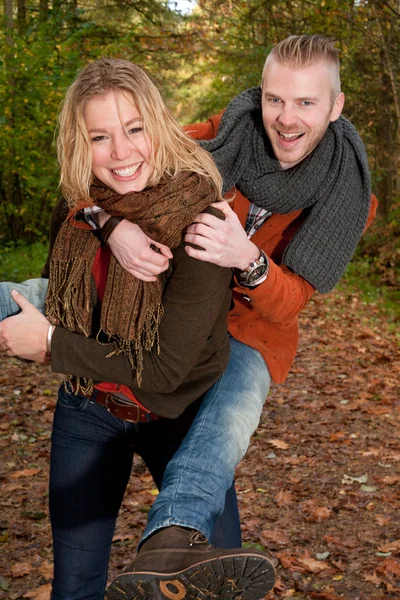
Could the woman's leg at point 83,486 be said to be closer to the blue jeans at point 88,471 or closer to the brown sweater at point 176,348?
the blue jeans at point 88,471

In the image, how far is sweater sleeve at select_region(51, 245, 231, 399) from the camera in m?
2.45

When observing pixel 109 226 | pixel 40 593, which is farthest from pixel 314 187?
pixel 40 593

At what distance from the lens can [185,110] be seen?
83.5 feet

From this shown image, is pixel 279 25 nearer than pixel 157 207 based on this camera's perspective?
No

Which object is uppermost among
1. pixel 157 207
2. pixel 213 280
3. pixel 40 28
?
pixel 40 28

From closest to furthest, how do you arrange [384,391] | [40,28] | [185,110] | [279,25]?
[384,391]
[40,28]
[279,25]
[185,110]

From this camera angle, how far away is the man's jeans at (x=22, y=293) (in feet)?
9.18

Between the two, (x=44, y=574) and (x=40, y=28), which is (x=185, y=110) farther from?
(x=44, y=574)

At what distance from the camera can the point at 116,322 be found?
262 centimetres

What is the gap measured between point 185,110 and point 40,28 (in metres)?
13.6

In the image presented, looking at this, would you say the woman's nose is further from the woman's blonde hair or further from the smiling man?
the smiling man

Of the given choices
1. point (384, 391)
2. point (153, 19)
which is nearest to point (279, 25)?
point (153, 19)

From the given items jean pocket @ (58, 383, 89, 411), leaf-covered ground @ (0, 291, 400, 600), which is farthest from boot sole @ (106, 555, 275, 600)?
leaf-covered ground @ (0, 291, 400, 600)

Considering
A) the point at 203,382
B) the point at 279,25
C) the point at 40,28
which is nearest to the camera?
the point at 203,382
